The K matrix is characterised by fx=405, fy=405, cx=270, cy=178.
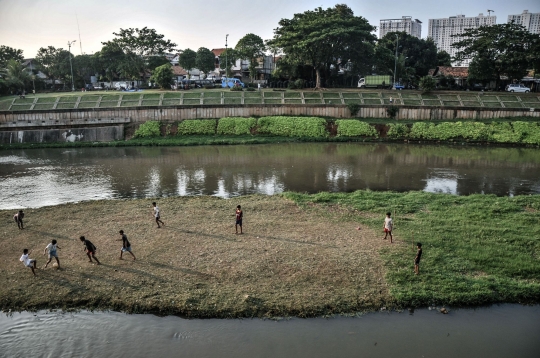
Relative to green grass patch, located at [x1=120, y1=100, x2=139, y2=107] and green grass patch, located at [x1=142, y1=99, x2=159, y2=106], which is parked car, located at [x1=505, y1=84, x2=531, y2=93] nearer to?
green grass patch, located at [x1=142, y1=99, x2=159, y2=106]

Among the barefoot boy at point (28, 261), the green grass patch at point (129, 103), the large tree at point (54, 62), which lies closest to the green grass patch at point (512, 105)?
the green grass patch at point (129, 103)

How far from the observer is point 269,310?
450 inches

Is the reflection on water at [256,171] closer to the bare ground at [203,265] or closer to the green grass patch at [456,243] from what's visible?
the green grass patch at [456,243]

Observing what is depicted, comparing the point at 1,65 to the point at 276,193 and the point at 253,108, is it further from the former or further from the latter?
the point at 276,193

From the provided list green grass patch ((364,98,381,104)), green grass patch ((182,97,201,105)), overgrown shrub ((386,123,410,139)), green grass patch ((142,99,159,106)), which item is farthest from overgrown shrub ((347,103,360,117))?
green grass patch ((142,99,159,106))

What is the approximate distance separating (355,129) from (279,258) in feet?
90.8

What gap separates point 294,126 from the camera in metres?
40.0

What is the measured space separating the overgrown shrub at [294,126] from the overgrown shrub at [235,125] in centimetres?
102

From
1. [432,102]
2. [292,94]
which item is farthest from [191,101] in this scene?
[432,102]

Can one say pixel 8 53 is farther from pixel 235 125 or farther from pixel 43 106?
pixel 235 125

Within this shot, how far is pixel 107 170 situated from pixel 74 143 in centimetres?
1129

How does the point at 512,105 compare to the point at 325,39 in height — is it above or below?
below

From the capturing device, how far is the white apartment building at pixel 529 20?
48.1 metres

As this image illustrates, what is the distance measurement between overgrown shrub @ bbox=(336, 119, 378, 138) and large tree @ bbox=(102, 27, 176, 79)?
3445 cm
